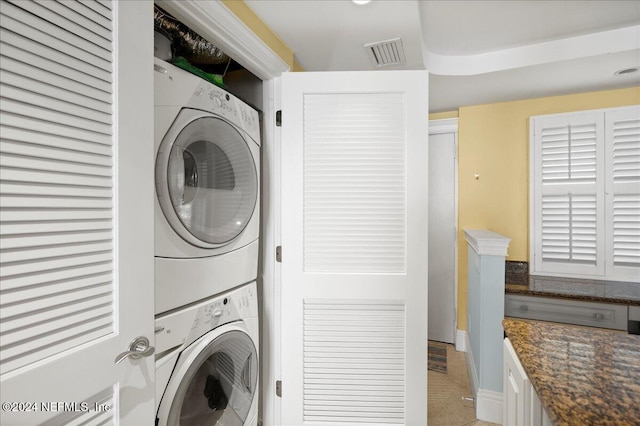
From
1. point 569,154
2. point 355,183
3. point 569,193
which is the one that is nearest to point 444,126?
point 569,154

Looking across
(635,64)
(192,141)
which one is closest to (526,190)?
(635,64)

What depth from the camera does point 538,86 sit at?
99.1 inches

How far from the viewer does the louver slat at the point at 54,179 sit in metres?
0.60

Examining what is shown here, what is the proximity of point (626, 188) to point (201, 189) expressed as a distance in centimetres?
317

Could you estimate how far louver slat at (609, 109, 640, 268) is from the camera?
2406mm

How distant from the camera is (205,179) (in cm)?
127

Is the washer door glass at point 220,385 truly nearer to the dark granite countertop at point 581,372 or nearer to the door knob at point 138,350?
the door knob at point 138,350

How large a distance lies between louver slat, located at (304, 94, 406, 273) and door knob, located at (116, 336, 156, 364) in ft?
2.89

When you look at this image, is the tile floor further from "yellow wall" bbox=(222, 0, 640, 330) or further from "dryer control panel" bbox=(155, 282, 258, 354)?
"dryer control panel" bbox=(155, 282, 258, 354)

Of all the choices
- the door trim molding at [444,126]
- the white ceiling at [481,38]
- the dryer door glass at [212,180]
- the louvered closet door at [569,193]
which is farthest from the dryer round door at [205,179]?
the louvered closet door at [569,193]

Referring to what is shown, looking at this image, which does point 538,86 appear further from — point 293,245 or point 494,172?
point 293,245

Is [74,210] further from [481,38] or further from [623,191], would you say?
[623,191]

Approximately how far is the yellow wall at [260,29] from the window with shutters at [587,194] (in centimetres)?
232

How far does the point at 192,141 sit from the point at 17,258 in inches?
27.8
